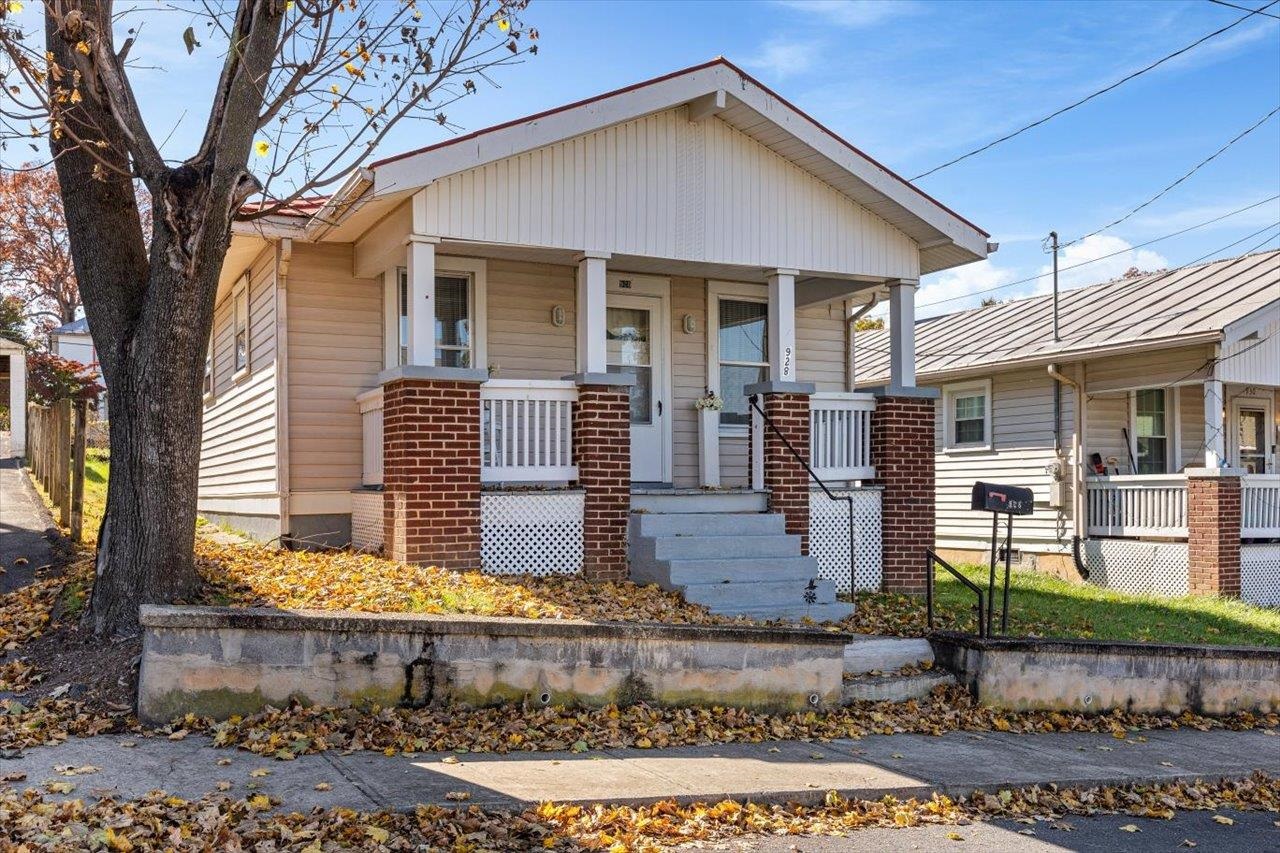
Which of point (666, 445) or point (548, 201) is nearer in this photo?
point (548, 201)

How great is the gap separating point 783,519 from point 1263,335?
9.75 metres

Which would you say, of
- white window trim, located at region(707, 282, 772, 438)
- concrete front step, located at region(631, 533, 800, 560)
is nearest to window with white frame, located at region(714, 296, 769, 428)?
white window trim, located at region(707, 282, 772, 438)

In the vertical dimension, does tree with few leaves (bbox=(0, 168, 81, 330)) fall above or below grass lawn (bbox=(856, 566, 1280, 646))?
above

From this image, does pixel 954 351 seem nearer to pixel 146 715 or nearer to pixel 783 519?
pixel 783 519

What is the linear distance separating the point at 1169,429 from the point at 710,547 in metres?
11.5

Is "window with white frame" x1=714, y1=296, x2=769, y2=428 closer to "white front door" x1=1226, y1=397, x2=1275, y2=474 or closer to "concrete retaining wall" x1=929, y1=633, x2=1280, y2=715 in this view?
"concrete retaining wall" x1=929, y1=633, x2=1280, y2=715

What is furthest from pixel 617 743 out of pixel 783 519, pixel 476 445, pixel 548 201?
pixel 548 201

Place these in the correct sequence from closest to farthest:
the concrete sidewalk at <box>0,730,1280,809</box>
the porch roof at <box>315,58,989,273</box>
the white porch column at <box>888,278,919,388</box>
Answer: the concrete sidewalk at <box>0,730,1280,809</box> < the porch roof at <box>315,58,989,273</box> < the white porch column at <box>888,278,919,388</box>

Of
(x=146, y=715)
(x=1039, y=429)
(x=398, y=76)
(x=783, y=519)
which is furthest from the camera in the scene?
(x=1039, y=429)

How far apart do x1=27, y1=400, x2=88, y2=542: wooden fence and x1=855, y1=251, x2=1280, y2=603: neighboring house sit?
13418 millimetres

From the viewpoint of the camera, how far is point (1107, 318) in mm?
18547

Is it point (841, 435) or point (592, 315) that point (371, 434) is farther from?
point (841, 435)

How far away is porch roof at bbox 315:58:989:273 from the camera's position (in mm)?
10203

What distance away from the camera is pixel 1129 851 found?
6.02m
